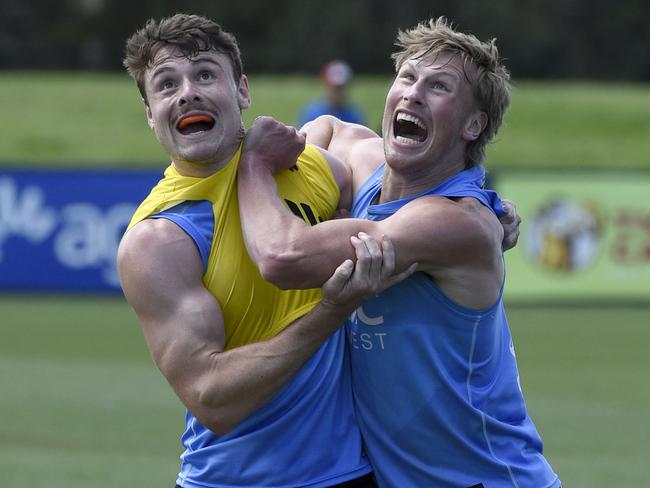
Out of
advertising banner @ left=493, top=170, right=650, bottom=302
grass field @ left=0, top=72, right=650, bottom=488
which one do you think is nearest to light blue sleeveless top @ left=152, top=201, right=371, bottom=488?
grass field @ left=0, top=72, right=650, bottom=488

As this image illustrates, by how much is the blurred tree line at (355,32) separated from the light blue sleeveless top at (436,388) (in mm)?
42087

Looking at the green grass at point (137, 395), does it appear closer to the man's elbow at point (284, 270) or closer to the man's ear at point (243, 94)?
the man's ear at point (243, 94)

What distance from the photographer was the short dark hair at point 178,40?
15.6 ft

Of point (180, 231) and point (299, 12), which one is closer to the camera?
point (180, 231)

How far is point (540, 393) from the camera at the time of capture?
11.2 m

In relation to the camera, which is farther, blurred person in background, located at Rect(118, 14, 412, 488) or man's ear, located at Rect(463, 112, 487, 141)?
man's ear, located at Rect(463, 112, 487, 141)

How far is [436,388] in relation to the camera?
471 centimetres

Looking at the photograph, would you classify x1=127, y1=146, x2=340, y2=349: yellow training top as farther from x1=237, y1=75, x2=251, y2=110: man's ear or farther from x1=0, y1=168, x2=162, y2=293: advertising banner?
x1=0, y1=168, x2=162, y2=293: advertising banner

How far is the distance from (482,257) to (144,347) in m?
9.12

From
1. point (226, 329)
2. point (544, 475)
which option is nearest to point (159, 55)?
point (226, 329)

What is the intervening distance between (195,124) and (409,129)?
30.5 inches

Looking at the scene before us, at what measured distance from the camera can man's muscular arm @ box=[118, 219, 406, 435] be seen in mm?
4520

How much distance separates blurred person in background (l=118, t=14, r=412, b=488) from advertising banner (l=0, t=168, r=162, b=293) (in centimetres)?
1074

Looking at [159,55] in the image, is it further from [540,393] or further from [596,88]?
[596,88]
